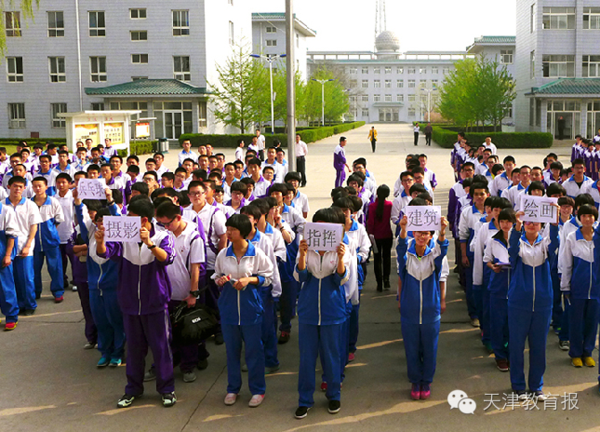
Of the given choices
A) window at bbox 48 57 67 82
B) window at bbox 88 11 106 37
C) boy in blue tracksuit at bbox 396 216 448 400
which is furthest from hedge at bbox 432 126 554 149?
boy in blue tracksuit at bbox 396 216 448 400

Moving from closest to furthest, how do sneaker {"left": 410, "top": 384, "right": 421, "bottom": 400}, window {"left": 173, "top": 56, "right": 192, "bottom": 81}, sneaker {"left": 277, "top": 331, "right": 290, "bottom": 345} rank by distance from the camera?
sneaker {"left": 410, "top": 384, "right": 421, "bottom": 400}
sneaker {"left": 277, "top": 331, "right": 290, "bottom": 345}
window {"left": 173, "top": 56, "right": 192, "bottom": 81}

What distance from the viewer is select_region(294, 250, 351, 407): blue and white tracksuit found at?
5574 millimetres

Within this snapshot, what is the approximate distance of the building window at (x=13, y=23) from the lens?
44094 mm

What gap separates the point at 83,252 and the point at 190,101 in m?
38.9

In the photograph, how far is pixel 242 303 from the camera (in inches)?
228

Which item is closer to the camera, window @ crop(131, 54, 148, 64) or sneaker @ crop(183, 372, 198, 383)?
sneaker @ crop(183, 372, 198, 383)

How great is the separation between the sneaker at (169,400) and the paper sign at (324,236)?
190 centimetres

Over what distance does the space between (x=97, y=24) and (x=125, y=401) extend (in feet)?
141

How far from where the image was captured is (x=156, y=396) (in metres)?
6.10

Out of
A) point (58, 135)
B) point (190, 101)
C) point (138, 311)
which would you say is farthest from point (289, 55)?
point (58, 135)

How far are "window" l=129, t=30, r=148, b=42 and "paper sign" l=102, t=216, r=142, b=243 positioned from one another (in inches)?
1640

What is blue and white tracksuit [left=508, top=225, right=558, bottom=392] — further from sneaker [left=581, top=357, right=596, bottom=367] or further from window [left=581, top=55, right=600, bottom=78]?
window [left=581, top=55, right=600, bottom=78]

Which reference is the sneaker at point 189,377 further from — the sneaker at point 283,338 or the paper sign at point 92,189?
the paper sign at point 92,189

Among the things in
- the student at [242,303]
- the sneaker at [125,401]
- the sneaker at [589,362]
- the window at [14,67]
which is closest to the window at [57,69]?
the window at [14,67]
